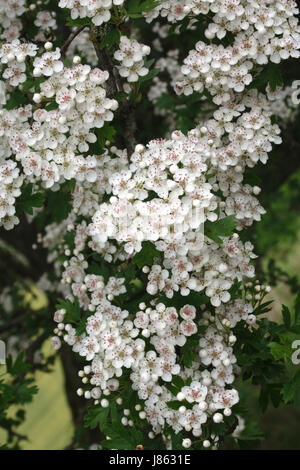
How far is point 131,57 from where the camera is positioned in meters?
3.06

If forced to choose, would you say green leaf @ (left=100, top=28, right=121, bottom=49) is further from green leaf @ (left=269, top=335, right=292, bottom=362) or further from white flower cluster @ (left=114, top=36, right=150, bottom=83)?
green leaf @ (left=269, top=335, right=292, bottom=362)

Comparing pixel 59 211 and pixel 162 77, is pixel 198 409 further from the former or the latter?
pixel 162 77

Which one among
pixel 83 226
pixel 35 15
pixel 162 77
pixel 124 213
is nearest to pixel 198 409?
pixel 124 213

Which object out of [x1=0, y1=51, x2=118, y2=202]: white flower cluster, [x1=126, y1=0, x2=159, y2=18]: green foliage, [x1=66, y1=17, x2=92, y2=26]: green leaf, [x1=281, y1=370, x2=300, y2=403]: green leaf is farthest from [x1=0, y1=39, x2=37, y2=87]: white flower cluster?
[x1=281, y1=370, x2=300, y2=403]: green leaf

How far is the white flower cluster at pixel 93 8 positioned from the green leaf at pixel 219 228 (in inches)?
47.5

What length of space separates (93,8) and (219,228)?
128 centimetres

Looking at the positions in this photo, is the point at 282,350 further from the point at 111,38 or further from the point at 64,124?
the point at 111,38

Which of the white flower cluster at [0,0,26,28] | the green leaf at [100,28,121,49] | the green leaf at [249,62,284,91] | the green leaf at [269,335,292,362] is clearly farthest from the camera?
the white flower cluster at [0,0,26,28]

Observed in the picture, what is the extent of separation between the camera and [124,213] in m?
2.69

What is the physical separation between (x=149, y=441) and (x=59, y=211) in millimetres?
1705

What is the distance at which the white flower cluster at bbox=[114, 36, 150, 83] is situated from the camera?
303cm

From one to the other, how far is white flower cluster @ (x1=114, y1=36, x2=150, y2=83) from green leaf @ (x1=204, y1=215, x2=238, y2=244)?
3.23ft

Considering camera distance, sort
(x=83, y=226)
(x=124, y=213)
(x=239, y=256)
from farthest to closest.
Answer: (x=83, y=226), (x=239, y=256), (x=124, y=213)

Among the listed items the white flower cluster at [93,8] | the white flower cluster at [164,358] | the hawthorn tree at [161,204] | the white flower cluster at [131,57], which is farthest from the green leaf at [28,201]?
the white flower cluster at [93,8]
